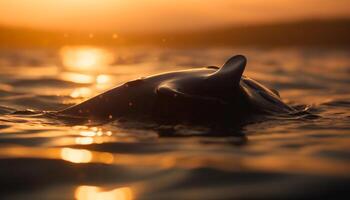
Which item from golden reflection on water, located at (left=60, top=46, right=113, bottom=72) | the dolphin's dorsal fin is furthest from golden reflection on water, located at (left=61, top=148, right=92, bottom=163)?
golden reflection on water, located at (left=60, top=46, right=113, bottom=72)

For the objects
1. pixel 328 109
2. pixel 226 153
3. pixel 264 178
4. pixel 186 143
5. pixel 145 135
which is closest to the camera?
pixel 264 178

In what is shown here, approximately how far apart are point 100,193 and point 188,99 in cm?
197

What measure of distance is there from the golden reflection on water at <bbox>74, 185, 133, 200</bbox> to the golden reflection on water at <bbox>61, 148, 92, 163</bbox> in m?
0.61

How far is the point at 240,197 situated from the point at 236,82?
2241mm

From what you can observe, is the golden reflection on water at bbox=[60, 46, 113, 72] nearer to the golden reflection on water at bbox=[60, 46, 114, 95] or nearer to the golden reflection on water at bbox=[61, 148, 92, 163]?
the golden reflection on water at bbox=[60, 46, 114, 95]

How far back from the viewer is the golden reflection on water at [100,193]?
2648mm

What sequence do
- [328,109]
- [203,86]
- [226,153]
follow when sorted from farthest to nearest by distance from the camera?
[328,109] < [203,86] < [226,153]

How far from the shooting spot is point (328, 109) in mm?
6527

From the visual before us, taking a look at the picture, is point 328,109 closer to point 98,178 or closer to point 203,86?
point 203,86

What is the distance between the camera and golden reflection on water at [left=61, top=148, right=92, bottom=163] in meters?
3.44

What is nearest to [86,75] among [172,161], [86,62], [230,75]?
[230,75]

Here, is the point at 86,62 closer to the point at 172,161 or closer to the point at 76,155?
the point at 76,155

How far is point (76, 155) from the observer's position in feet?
11.8

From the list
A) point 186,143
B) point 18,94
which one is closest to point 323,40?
point 18,94
